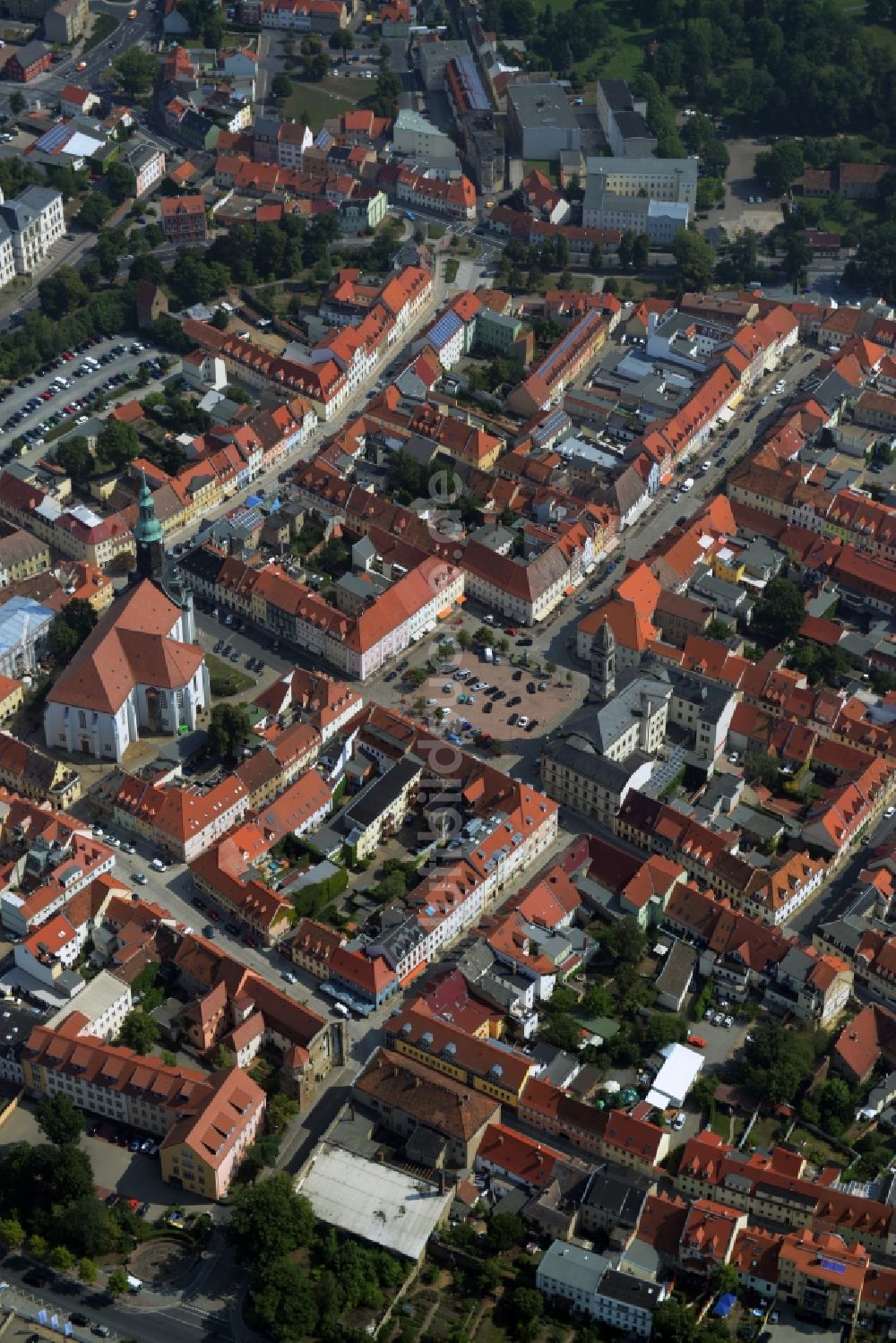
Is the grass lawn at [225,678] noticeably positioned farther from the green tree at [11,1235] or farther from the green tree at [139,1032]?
the green tree at [11,1235]

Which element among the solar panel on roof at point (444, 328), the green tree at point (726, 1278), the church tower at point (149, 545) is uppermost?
the church tower at point (149, 545)

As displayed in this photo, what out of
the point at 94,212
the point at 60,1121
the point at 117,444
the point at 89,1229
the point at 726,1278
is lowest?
the point at 726,1278

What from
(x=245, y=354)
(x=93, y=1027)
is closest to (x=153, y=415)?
(x=245, y=354)

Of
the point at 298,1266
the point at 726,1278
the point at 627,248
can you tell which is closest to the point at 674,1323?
the point at 726,1278

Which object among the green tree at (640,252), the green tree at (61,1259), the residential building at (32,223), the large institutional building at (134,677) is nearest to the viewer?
the green tree at (61,1259)

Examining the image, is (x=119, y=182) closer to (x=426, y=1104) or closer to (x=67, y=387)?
(x=67, y=387)

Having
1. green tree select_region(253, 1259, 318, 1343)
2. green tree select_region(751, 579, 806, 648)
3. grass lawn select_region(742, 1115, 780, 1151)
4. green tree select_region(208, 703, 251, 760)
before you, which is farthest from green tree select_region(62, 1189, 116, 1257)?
green tree select_region(751, 579, 806, 648)

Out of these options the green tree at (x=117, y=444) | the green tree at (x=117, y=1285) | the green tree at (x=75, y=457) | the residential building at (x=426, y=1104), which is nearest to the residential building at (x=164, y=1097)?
the residential building at (x=426, y=1104)
